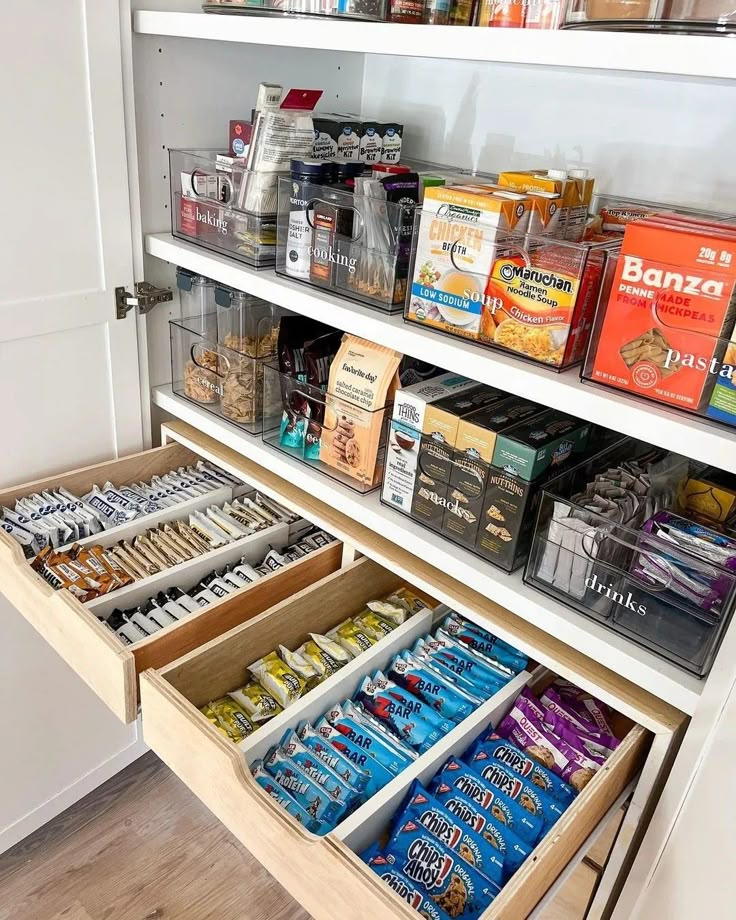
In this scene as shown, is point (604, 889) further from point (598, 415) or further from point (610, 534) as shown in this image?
point (598, 415)

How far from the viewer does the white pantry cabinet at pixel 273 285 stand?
0.86 meters

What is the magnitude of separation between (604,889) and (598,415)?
0.68 metres

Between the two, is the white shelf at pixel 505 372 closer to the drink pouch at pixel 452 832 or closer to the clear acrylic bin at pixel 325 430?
the clear acrylic bin at pixel 325 430

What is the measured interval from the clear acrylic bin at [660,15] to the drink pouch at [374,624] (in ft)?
2.94

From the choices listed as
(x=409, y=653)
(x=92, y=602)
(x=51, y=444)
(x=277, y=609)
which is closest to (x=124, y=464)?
(x=51, y=444)

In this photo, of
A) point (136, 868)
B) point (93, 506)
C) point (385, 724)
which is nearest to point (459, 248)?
point (385, 724)

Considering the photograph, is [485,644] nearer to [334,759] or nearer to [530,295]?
[334,759]

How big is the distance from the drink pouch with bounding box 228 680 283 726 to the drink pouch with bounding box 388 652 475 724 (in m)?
0.19

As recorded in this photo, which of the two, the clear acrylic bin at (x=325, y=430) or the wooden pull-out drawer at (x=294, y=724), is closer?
the wooden pull-out drawer at (x=294, y=724)

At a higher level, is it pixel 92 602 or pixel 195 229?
pixel 195 229

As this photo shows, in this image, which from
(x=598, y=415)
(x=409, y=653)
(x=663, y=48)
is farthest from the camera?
(x=409, y=653)

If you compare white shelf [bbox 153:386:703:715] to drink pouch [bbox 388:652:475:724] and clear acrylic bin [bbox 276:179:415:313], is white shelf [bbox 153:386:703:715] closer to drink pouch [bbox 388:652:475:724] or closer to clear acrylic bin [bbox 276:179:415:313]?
drink pouch [bbox 388:652:475:724]

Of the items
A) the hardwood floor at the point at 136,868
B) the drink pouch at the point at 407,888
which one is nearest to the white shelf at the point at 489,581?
the drink pouch at the point at 407,888

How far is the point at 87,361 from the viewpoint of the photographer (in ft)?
4.66
